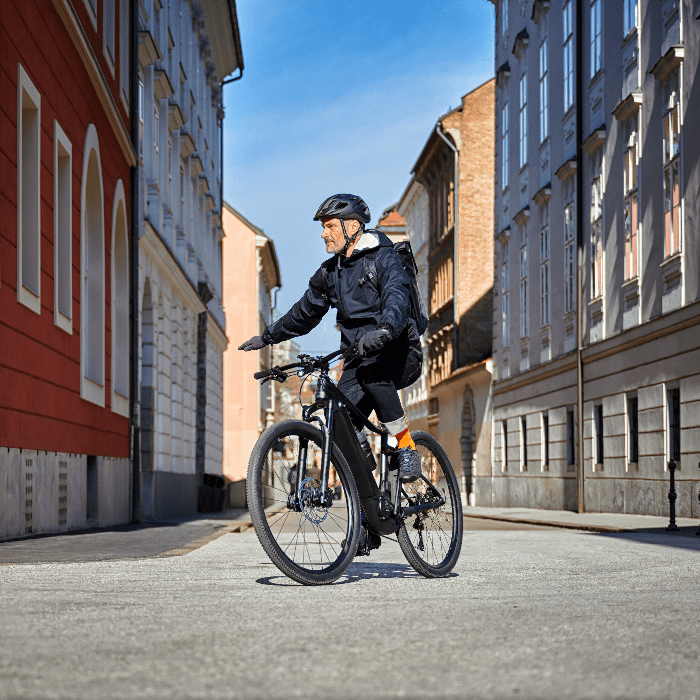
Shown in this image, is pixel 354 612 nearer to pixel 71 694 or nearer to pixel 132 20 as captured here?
pixel 71 694

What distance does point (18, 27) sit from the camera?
1114cm

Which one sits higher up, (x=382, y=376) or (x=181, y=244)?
(x=181, y=244)

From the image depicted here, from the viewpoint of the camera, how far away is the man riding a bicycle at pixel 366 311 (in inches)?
243

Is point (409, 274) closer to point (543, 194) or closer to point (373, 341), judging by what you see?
point (373, 341)

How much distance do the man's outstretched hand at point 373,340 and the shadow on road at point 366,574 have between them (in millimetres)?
1176

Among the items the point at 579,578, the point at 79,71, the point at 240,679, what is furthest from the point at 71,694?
the point at 79,71

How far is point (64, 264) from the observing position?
1347 cm

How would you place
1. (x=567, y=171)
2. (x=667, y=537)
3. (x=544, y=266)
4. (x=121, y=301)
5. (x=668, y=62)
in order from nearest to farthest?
(x=667, y=537), (x=121, y=301), (x=668, y=62), (x=567, y=171), (x=544, y=266)

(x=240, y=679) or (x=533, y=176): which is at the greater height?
(x=533, y=176)

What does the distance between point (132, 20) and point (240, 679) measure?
17.1 metres

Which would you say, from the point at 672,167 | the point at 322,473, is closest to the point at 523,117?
the point at 672,167

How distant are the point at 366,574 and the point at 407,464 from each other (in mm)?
769

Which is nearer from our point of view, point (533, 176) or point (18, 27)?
point (18, 27)

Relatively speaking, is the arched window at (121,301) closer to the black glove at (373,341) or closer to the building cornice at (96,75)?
the building cornice at (96,75)
